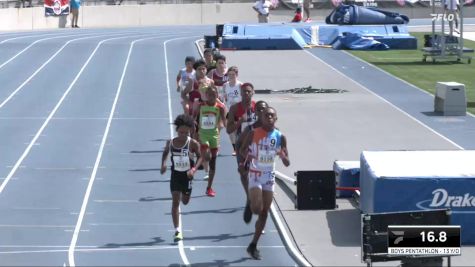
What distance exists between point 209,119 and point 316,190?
2.07m

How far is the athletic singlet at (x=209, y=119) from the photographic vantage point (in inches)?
720

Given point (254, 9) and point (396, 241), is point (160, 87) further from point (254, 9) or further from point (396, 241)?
point (254, 9)

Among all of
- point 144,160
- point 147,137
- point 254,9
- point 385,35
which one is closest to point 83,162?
point 144,160

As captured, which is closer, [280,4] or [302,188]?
[302,188]

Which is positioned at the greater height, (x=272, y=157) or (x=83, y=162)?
(x=272, y=157)

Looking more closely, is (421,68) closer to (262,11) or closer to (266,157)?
(262,11)

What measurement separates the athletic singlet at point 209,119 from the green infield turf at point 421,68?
13351 mm

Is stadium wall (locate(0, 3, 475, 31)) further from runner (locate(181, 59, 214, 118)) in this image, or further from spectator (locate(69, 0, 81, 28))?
runner (locate(181, 59, 214, 118))

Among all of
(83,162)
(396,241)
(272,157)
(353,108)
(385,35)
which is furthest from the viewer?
(385,35)

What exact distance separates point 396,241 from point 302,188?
534 centimetres

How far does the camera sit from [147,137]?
2484cm

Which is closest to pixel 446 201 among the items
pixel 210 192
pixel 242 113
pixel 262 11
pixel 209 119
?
pixel 242 113

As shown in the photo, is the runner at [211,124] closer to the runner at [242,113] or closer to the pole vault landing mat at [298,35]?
the runner at [242,113]

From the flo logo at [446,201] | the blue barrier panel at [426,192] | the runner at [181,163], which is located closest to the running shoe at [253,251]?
the runner at [181,163]
